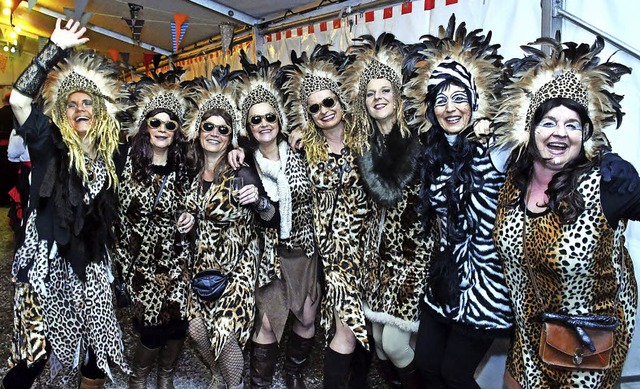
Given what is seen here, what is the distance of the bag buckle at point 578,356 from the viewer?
8.01 feet

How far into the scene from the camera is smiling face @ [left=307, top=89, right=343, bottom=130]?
3.72 metres

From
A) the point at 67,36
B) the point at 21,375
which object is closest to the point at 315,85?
the point at 67,36

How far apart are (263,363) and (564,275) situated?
2.14 metres

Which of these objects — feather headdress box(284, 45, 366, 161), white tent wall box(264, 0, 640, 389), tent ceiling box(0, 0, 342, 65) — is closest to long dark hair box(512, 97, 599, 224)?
white tent wall box(264, 0, 640, 389)

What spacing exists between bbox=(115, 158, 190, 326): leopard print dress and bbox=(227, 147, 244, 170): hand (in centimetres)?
38

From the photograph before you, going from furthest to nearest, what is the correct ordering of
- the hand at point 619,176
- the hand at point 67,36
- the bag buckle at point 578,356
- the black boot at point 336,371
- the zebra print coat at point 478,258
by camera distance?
the black boot at point 336,371 → the hand at point 67,36 → the zebra print coat at point 478,258 → the bag buckle at point 578,356 → the hand at point 619,176

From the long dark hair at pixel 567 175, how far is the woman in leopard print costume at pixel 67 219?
251 cm

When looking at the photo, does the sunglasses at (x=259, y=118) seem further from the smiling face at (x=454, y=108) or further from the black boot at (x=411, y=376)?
the black boot at (x=411, y=376)

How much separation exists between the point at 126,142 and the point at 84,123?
0.49m

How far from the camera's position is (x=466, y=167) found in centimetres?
302

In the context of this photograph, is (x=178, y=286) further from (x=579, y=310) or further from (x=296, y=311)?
(x=579, y=310)

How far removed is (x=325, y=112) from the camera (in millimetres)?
3721

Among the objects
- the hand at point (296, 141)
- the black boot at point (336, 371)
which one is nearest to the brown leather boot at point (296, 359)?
the black boot at point (336, 371)

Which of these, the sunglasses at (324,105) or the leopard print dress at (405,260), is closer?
the leopard print dress at (405,260)
